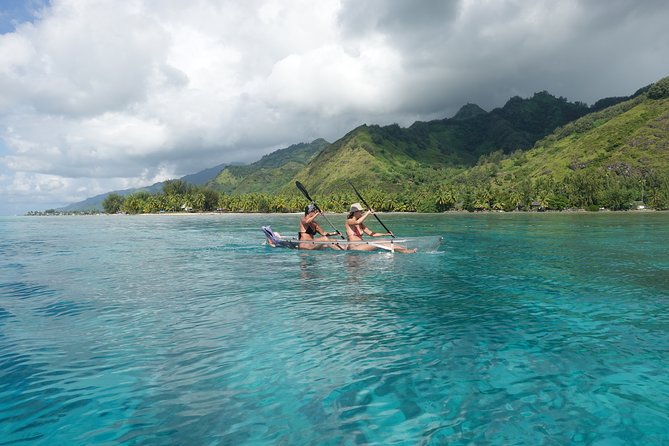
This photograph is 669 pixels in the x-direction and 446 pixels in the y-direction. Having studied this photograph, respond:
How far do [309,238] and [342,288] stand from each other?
13.7 metres

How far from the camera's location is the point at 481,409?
7.34 m

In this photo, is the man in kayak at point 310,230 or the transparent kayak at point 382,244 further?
the man in kayak at point 310,230

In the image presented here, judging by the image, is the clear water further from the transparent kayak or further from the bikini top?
the bikini top

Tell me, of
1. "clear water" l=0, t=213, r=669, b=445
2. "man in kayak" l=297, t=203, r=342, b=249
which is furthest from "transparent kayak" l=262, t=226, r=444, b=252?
"clear water" l=0, t=213, r=669, b=445

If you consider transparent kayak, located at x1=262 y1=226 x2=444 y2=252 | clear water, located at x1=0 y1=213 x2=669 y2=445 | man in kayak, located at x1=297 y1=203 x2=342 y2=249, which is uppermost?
man in kayak, located at x1=297 y1=203 x2=342 y2=249

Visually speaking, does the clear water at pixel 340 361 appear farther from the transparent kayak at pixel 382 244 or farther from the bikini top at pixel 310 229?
the bikini top at pixel 310 229

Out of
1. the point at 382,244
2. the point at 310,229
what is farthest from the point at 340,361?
the point at 310,229

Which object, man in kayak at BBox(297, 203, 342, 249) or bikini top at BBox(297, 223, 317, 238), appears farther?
bikini top at BBox(297, 223, 317, 238)

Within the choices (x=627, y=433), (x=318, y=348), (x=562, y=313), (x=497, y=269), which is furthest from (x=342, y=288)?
(x=627, y=433)

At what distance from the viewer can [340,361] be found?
9664 millimetres

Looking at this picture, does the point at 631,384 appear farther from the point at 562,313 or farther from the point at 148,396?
the point at 148,396

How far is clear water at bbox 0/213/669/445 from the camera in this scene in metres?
6.89

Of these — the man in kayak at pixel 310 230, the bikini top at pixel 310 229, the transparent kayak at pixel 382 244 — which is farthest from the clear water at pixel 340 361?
the bikini top at pixel 310 229

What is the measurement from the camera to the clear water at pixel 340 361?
6895mm
